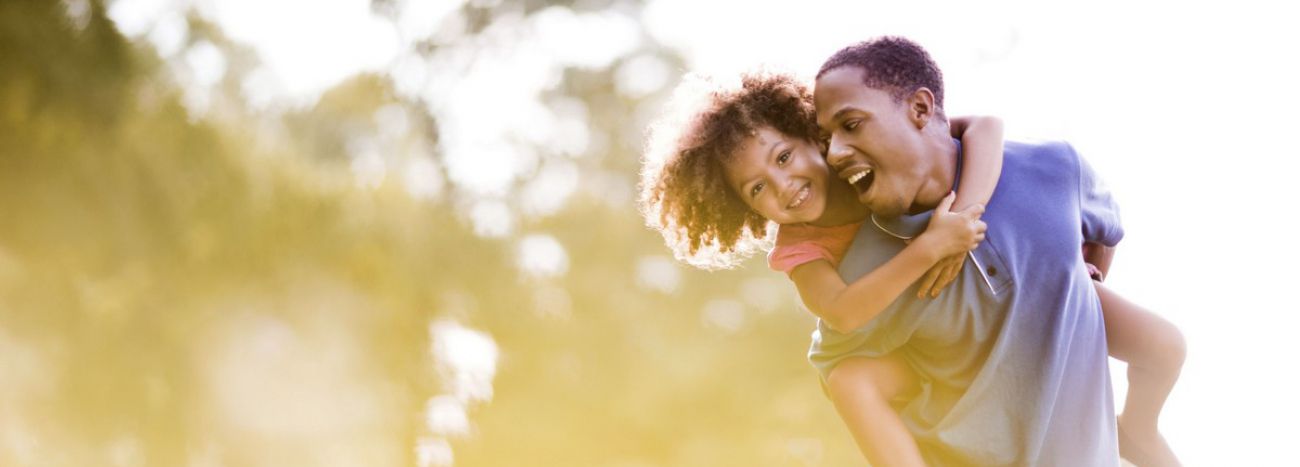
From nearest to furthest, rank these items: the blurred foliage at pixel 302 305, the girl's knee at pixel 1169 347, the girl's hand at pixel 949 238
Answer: the girl's hand at pixel 949 238 → the girl's knee at pixel 1169 347 → the blurred foliage at pixel 302 305

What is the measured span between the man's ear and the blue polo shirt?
0.20 m

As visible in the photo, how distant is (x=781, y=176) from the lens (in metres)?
2.68

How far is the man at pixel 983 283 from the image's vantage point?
2.48 metres

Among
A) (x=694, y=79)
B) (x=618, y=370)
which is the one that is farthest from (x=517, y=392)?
(x=694, y=79)

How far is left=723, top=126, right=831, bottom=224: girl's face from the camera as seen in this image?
2.66 metres

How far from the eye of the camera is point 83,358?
8188 mm

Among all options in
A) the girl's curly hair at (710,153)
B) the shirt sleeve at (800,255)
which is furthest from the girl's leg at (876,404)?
the girl's curly hair at (710,153)

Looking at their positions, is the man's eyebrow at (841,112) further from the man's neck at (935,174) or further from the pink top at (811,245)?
the pink top at (811,245)

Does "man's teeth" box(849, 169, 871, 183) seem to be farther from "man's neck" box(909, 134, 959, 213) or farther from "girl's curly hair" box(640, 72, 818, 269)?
"girl's curly hair" box(640, 72, 818, 269)

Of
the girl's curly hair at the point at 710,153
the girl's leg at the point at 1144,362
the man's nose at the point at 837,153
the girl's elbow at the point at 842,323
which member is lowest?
the girl's leg at the point at 1144,362

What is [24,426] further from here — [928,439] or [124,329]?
[928,439]

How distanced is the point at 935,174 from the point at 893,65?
0.24m

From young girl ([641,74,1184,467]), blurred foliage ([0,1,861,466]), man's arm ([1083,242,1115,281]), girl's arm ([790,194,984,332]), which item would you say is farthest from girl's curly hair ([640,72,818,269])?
blurred foliage ([0,1,861,466])

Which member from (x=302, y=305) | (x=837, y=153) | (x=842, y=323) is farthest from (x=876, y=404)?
(x=302, y=305)
